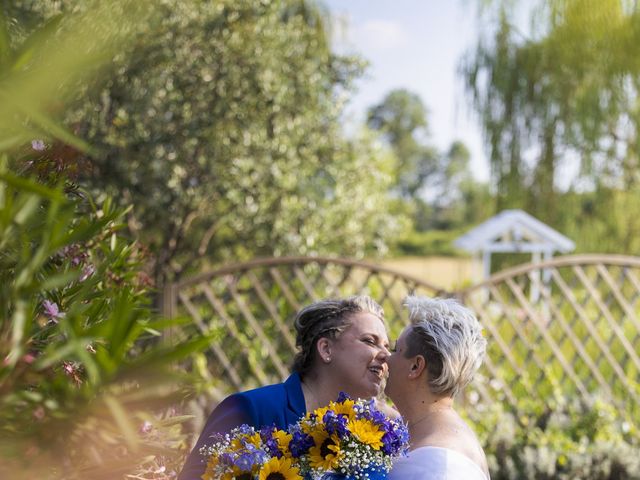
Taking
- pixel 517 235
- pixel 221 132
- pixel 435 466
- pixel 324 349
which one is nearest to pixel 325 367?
pixel 324 349

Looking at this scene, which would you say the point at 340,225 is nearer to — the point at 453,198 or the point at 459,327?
the point at 459,327

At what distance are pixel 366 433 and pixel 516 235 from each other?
1000cm

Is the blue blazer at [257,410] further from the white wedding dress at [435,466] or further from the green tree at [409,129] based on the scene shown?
the green tree at [409,129]

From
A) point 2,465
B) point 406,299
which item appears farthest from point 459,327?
point 2,465

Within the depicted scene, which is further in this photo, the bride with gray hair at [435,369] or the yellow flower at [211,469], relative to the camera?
the bride with gray hair at [435,369]

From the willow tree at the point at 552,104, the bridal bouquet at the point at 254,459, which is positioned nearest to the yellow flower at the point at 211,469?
the bridal bouquet at the point at 254,459

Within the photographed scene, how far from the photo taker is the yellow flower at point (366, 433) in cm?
161

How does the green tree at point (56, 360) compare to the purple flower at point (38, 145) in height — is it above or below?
below

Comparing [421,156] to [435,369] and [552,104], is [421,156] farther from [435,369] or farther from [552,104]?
[435,369]

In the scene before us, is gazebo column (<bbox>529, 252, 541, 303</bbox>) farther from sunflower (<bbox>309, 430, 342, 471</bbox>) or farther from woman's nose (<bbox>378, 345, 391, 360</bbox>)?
sunflower (<bbox>309, 430, 342, 471</bbox>)

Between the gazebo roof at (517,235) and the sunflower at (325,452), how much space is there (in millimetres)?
9530

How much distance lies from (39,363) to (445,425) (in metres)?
1.39

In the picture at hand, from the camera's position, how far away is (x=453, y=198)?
152 feet

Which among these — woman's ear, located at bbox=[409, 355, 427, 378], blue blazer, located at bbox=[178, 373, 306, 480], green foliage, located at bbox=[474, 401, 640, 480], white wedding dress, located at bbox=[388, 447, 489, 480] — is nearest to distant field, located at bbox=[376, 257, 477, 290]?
green foliage, located at bbox=[474, 401, 640, 480]
